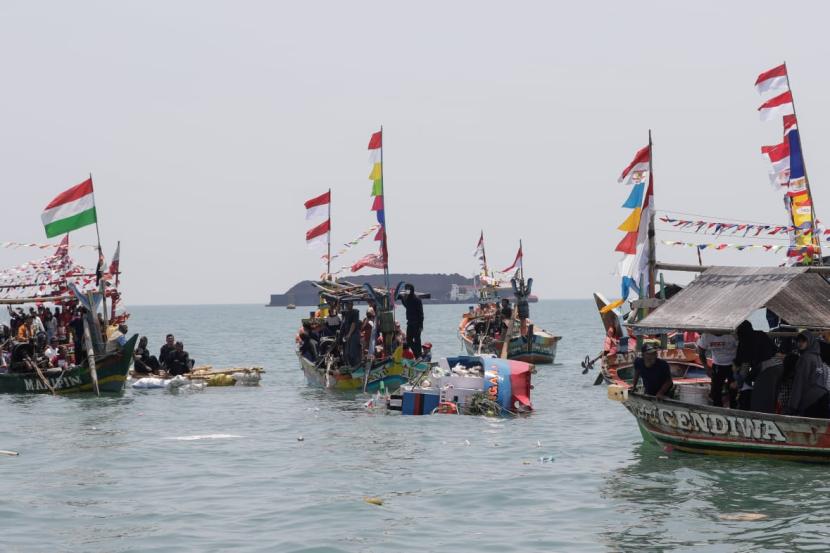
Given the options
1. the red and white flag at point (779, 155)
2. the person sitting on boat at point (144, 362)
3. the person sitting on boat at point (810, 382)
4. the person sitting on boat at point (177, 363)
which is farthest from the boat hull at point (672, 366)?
the person sitting on boat at point (144, 362)

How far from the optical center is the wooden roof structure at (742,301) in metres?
15.9

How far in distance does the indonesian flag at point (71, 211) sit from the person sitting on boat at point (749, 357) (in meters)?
18.7

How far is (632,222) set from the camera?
20.0m

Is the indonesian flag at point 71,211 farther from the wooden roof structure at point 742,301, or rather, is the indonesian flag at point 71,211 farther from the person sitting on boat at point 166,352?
the wooden roof structure at point 742,301

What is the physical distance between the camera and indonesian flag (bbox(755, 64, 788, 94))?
26.6m

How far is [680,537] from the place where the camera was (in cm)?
1289

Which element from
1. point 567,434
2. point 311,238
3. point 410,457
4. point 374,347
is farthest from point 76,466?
point 311,238

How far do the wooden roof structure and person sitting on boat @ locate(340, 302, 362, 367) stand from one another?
1348 centimetres

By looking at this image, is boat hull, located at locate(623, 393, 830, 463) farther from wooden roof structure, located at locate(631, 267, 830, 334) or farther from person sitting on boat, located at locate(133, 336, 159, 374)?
person sitting on boat, located at locate(133, 336, 159, 374)

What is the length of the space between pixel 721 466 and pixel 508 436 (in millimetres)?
5419

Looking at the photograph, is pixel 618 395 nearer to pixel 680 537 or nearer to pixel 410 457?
pixel 410 457

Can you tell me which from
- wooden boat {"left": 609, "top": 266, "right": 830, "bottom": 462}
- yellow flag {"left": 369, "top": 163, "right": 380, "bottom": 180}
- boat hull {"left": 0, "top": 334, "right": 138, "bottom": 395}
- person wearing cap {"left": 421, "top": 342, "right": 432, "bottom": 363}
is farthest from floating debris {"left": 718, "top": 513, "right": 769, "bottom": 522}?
boat hull {"left": 0, "top": 334, "right": 138, "bottom": 395}

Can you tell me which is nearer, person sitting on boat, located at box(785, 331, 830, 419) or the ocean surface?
the ocean surface

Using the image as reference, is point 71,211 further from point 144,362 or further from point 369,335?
point 369,335
